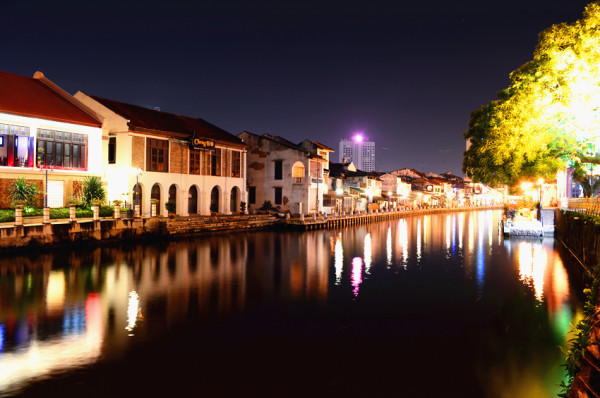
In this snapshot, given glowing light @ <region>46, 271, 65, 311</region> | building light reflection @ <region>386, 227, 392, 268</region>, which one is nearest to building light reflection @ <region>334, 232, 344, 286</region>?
building light reflection @ <region>386, 227, 392, 268</region>

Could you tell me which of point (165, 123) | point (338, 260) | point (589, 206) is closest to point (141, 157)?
point (165, 123)

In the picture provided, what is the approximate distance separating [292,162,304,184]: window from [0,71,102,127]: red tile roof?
73.5 ft

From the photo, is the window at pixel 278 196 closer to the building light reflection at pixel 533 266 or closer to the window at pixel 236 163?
the window at pixel 236 163

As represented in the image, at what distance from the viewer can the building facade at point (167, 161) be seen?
33.4 metres

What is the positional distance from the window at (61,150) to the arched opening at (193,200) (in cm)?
1111

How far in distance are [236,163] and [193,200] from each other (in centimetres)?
542

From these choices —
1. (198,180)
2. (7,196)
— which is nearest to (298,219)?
(198,180)

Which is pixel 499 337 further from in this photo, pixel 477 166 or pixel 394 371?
pixel 477 166

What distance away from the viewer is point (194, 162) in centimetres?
3844

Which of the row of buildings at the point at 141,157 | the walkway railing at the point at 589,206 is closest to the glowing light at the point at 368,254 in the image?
the walkway railing at the point at 589,206

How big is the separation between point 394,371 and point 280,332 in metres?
3.55

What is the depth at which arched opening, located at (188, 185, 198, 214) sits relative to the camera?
40.5 metres

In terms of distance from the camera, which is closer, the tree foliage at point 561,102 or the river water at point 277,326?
the river water at point 277,326

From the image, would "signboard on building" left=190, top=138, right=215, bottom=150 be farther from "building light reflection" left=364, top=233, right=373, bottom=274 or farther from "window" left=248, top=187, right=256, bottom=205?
"building light reflection" left=364, top=233, right=373, bottom=274
